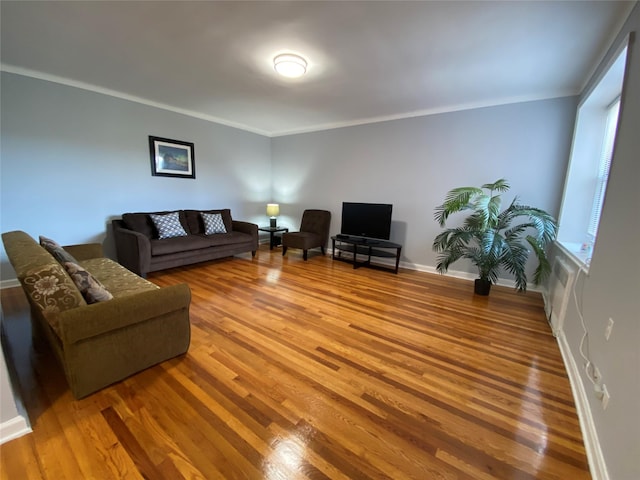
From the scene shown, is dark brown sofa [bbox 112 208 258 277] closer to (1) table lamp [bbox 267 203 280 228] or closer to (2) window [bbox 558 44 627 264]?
(1) table lamp [bbox 267 203 280 228]

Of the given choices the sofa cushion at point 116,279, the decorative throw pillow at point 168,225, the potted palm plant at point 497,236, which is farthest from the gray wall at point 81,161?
the potted palm plant at point 497,236

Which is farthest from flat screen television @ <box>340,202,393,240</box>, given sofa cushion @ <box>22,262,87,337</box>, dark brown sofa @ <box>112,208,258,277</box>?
sofa cushion @ <box>22,262,87,337</box>

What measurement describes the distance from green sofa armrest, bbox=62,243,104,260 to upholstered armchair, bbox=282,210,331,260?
2692 mm

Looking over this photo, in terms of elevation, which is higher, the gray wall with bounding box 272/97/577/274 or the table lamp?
the gray wall with bounding box 272/97/577/274

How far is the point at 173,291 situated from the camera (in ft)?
5.97

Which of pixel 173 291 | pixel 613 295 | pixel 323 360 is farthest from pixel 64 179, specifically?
pixel 613 295

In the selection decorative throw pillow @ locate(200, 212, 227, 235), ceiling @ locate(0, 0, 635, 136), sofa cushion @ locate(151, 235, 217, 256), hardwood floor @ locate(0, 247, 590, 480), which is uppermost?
ceiling @ locate(0, 0, 635, 136)

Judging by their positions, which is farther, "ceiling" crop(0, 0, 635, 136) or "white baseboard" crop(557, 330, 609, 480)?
"ceiling" crop(0, 0, 635, 136)

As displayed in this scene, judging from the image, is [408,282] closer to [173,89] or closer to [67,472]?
[67,472]

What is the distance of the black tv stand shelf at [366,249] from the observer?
4.21m

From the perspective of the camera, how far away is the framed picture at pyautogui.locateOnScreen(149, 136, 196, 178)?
164 inches

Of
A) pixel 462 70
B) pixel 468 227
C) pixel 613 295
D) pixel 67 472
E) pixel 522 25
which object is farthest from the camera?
pixel 468 227

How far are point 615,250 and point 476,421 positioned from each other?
1214 millimetres

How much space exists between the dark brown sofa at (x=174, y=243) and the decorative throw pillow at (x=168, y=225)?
0.08m
